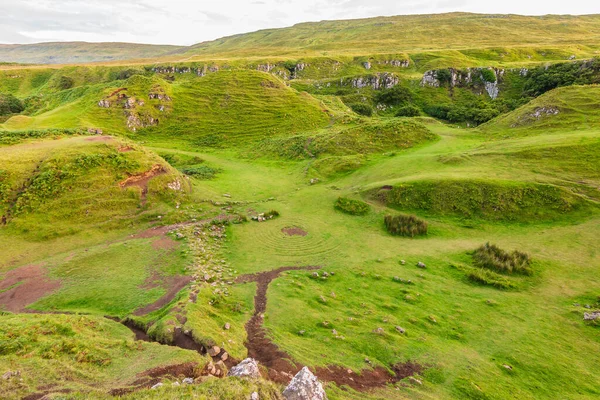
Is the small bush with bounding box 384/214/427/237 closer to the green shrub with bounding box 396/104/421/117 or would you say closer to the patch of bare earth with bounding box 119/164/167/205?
the patch of bare earth with bounding box 119/164/167/205

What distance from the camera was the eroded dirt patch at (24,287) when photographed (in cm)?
1791

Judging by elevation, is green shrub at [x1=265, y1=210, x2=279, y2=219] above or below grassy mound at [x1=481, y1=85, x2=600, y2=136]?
below

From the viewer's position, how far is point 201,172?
44.3m

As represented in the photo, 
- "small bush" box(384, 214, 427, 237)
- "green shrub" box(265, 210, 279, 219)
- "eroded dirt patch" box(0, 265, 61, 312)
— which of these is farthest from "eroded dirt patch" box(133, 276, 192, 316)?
"small bush" box(384, 214, 427, 237)

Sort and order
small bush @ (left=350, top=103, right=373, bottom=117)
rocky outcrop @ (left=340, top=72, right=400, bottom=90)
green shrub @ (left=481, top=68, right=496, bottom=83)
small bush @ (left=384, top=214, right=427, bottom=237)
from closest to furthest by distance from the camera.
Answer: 1. small bush @ (left=384, top=214, right=427, bottom=237)
2. small bush @ (left=350, top=103, right=373, bottom=117)
3. green shrub @ (left=481, top=68, right=496, bottom=83)
4. rocky outcrop @ (left=340, top=72, right=400, bottom=90)

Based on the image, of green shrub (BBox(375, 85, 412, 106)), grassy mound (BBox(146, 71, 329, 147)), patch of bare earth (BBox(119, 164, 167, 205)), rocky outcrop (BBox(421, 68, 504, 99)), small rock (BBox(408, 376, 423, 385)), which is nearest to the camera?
small rock (BBox(408, 376, 423, 385))

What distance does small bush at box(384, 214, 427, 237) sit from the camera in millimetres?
27891

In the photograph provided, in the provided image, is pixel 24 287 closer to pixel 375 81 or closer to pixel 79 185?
pixel 79 185

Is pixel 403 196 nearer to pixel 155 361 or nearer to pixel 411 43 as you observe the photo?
pixel 155 361

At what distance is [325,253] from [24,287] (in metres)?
20.5

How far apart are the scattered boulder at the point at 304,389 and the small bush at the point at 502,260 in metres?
18.3

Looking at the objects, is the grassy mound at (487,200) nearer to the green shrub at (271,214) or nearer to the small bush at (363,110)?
the green shrub at (271,214)

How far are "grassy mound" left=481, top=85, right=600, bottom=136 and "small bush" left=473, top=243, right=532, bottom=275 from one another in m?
30.2

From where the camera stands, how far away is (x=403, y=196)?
3297 centimetres
